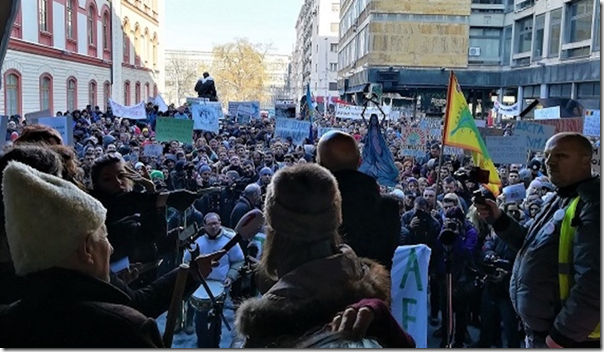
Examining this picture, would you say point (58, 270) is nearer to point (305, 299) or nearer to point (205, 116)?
point (305, 299)

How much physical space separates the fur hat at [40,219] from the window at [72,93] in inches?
796

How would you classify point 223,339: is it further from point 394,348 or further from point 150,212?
point 394,348

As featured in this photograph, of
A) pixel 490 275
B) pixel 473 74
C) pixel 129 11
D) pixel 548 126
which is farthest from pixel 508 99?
pixel 490 275

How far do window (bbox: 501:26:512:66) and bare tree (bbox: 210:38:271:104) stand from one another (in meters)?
20.8

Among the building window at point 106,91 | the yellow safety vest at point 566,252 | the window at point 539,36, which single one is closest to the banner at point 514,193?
the yellow safety vest at point 566,252

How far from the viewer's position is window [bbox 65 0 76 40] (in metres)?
20.4

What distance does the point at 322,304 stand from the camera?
70.1 inches

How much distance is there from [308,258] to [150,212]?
136 cm

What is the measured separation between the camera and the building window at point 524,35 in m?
24.1

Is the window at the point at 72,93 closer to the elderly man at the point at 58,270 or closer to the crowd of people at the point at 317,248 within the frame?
the crowd of people at the point at 317,248

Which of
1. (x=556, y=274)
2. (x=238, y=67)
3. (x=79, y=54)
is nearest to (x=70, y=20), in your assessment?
(x=79, y=54)

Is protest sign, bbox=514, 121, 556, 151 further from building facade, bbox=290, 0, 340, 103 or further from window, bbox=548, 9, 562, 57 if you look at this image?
building facade, bbox=290, 0, 340, 103

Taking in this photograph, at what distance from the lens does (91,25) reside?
2320 cm

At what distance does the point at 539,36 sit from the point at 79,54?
16.4 meters
